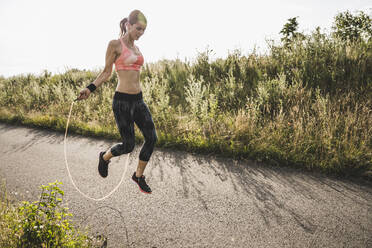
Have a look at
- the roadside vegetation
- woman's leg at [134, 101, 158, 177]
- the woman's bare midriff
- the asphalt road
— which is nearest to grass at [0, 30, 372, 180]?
the roadside vegetation

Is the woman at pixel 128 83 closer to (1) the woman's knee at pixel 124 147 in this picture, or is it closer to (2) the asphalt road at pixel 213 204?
(1) the woman's knee at pixel 124 147

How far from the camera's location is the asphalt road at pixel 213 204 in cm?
234

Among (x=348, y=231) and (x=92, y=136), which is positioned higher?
(x=348, y=231)

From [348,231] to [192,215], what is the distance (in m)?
1.81

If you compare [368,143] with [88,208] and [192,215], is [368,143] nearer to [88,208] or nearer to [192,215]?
[192,215]

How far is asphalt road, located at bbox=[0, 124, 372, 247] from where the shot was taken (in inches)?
92.3

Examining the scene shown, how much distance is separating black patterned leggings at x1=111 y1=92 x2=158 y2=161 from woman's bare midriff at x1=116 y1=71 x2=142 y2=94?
62mm

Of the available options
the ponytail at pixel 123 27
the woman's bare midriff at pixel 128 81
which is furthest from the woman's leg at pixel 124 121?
the ponytail at pixel 123 27

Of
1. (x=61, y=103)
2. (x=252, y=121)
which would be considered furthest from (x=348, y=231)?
(x=61, y=103)

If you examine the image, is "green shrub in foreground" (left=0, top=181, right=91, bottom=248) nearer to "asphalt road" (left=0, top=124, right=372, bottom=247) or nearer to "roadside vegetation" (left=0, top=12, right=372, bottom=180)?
"asphalt road" (left=0, top=124, right=372, bottom=247)

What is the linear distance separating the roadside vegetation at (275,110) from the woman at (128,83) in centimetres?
218

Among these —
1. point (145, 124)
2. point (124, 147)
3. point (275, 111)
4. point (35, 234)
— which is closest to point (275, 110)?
point (275, 111)

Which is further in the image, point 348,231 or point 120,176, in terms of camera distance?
point 120,176

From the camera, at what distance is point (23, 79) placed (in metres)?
17.0
